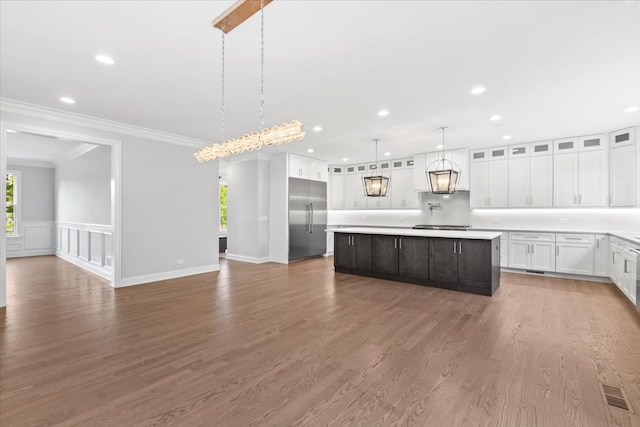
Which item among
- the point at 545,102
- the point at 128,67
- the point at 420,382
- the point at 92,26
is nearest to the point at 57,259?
the point at 128,67

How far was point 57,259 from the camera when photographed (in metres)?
8.56

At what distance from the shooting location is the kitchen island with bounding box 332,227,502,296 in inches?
187

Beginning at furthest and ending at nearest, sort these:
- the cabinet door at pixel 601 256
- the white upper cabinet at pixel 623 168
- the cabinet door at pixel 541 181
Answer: the cabinet door at pixel 541 181
the cabinet door at pixel 601 256
the white upper cabinet at pixel 623 168

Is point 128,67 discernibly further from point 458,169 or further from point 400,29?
point 458,169

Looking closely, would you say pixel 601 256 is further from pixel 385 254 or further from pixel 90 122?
pixel 90 122

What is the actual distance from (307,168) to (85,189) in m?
5.51

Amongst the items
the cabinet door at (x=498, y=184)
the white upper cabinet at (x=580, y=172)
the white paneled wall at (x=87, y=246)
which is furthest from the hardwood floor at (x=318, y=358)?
the cabinet door at (x=498, y=184)

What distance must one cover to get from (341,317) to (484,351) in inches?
62.4

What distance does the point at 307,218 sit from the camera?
328 inches

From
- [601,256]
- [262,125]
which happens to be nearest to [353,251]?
[262,125]

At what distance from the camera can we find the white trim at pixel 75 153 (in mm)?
6919

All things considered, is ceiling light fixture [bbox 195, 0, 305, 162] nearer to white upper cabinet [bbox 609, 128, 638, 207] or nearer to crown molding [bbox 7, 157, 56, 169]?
white upper cabinet [bbox 609, 128, 638, 207]

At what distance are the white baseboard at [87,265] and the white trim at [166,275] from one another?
851 mm

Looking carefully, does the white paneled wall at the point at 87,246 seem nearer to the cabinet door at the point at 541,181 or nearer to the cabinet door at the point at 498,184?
the cabinet door at the point at 498,184
